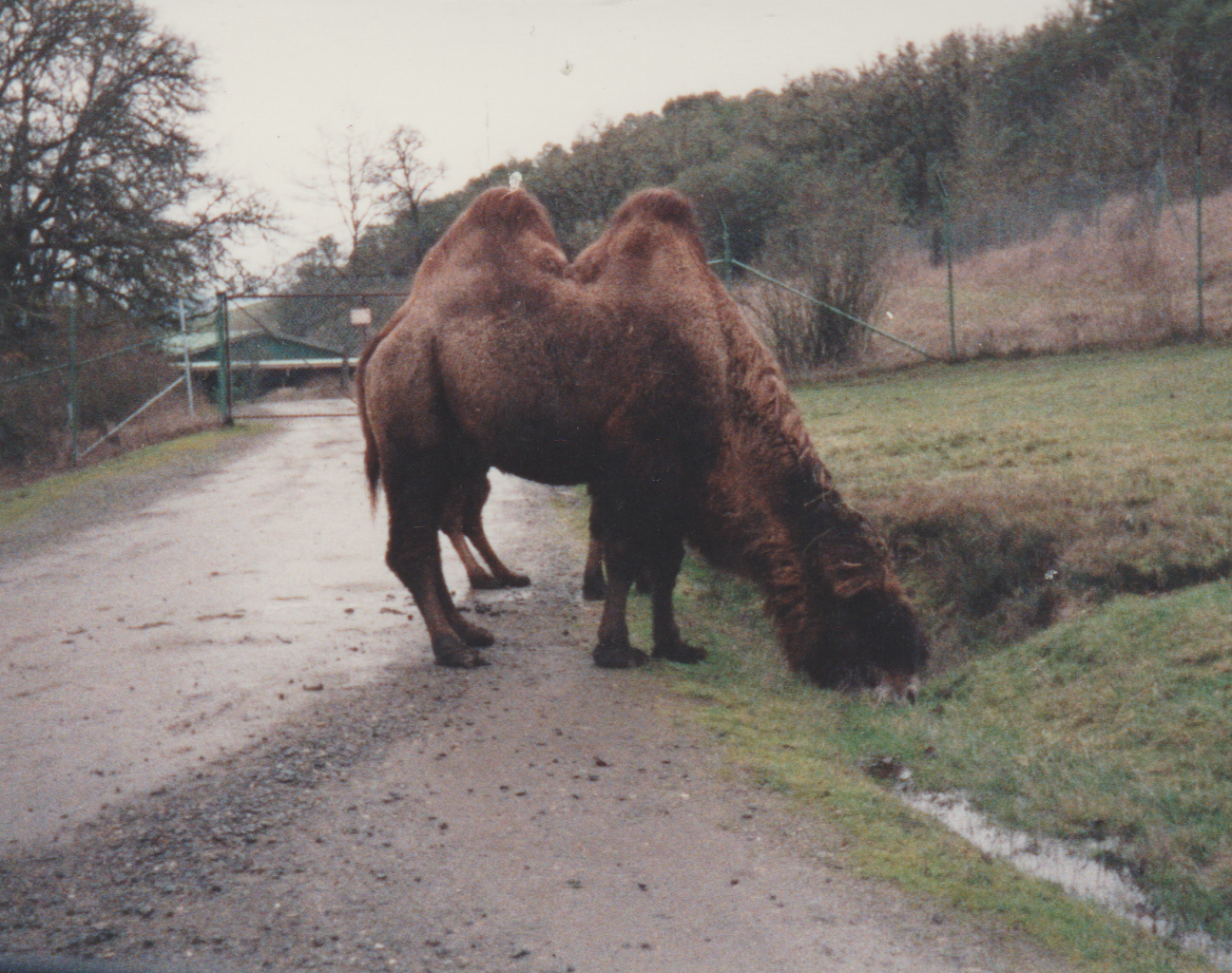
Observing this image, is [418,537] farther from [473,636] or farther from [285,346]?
[285,346]

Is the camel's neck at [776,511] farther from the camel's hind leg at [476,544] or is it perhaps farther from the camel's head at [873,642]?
the camel's hind leg at [476,544]

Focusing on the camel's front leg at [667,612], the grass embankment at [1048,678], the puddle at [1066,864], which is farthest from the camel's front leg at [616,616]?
the puddle at [1066,864]

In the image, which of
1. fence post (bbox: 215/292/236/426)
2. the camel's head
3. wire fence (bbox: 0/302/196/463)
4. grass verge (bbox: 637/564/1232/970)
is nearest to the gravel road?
grass verge (bbox: 637/564/1232/970)

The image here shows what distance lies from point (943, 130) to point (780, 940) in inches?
1503

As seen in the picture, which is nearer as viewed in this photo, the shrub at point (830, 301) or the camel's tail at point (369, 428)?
the camel's tail at point (369, 428)

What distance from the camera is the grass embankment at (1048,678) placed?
387 centimetres

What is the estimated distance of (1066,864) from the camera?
13.3 ft

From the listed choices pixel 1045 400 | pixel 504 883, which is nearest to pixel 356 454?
pixel 1045 400

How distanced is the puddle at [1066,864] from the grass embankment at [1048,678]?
66 mm

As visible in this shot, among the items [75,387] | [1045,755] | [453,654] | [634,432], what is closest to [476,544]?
[453,654]

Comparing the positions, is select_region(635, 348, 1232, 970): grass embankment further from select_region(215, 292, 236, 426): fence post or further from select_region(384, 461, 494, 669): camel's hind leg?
select_region(215, 292, 236, 426): fence post

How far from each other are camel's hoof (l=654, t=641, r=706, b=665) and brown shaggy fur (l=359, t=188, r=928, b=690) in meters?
0.01

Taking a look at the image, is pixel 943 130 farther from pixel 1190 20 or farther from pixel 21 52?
pixel 21 52

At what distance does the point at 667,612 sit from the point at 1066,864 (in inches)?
99.3
